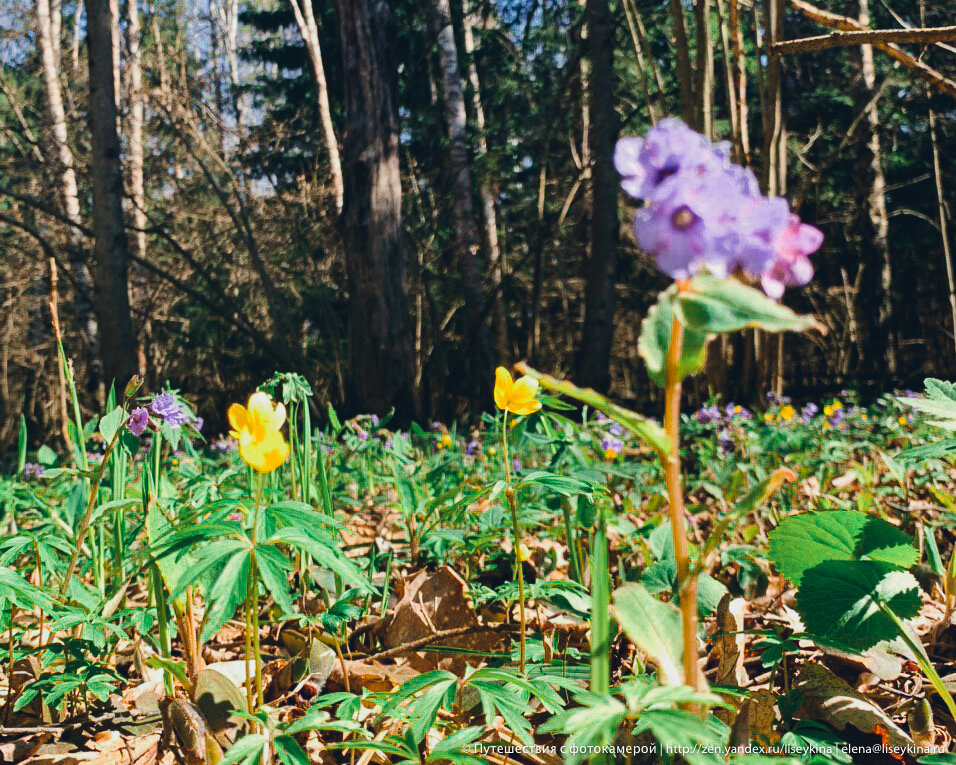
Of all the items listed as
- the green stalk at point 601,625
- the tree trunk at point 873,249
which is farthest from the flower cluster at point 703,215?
the tree trunk at point 873,249

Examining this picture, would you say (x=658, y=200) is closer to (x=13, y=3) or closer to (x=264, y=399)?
(x=264, y=399)

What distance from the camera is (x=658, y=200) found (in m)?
0.57

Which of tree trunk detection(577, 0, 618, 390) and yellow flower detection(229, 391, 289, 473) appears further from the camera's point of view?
tree trunk detection(577, 0, 618, 390)

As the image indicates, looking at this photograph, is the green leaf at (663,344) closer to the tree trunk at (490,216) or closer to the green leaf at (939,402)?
the green leaf at (939,402)

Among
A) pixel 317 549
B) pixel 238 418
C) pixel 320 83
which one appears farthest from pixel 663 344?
pixel 320 83

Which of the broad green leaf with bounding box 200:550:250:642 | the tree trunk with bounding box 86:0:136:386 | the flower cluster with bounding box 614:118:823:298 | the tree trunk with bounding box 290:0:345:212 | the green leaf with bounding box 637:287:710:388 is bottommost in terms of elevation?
the broad green leaf with bounding box 200:550:250:642

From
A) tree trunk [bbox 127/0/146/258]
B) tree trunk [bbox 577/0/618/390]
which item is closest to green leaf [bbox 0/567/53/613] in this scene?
tree trunk [bbox 577/0/618/390]

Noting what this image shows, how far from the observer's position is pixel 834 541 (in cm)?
101

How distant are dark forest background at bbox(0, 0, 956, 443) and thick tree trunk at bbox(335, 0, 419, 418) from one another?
57cm

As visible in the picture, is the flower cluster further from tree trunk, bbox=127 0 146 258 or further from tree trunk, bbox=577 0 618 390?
tree trunk, bbox=127 0 146 258

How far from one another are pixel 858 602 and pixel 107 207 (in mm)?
5759

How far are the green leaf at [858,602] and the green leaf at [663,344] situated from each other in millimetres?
548

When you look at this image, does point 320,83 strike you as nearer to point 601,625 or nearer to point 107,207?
point 107,207

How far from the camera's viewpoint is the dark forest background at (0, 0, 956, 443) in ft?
31.6
